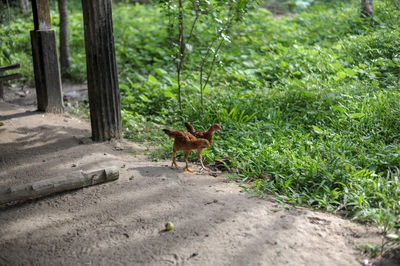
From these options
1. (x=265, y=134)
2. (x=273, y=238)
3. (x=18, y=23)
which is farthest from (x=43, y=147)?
(x=18, y=23)

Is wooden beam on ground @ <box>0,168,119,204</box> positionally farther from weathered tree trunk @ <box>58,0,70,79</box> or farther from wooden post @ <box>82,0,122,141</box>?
weathered tree trunk @ <box>58,0,70,79</box>

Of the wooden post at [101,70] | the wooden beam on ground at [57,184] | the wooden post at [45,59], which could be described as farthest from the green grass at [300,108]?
the wooden post at [45,59]

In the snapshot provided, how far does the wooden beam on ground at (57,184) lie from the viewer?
3.47m

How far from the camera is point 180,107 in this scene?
19.7 ft

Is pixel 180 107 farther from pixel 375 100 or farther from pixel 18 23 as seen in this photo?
pixel 18 23

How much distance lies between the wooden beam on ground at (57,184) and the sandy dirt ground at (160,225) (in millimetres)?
84

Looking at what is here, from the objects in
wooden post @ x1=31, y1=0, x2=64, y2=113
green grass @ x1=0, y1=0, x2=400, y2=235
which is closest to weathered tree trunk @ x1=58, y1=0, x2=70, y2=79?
green grass @ x1=0, y1=0, x2=400, y2=235

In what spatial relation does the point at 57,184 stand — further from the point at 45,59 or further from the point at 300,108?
the point at 300,108

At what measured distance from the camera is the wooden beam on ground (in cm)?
347

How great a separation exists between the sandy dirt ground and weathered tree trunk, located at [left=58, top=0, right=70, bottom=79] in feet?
14.3

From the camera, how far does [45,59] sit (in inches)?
235

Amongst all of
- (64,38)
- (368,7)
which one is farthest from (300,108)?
(64,38)

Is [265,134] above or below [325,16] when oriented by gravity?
below

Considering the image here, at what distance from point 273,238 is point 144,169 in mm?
1721
